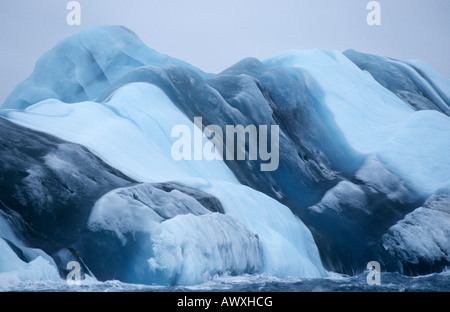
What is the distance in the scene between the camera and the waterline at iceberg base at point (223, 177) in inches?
238

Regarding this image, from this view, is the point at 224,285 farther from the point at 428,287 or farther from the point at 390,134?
the point at 390,134

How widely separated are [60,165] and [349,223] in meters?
4.36

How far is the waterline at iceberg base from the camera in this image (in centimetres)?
605

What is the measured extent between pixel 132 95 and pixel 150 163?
1.42 meters

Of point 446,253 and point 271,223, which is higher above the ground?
point 271,223

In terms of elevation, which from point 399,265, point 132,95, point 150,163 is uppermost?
point 132,95

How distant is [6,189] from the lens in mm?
5988

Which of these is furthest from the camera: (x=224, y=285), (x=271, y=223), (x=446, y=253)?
(x=446, y=253)

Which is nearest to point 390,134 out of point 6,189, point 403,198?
point 403,198

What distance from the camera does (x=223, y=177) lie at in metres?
8.38

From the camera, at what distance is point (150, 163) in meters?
7.66

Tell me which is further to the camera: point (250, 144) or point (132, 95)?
point (250, 144)

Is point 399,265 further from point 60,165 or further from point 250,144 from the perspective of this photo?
point 60,165
